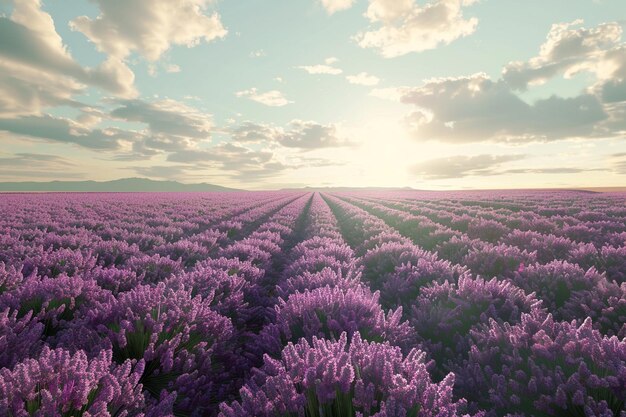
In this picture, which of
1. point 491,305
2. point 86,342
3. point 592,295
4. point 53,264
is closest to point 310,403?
point 86,342

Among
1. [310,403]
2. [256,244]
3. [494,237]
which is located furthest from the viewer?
[494,237]

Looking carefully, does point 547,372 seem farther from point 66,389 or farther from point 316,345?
point 66,389

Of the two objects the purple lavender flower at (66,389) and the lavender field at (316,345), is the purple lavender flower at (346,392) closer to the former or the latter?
the lavender field at (316,345)

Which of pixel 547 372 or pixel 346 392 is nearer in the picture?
pixel 346 392

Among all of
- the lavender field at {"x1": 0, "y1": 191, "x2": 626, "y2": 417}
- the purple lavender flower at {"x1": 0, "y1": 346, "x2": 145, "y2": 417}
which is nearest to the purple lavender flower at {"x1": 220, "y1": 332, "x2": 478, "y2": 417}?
the lavender field at {"x1": 0, "y1": 191, "x2": 626, "y2": 417}

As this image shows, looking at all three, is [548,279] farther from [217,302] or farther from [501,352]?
[217,302]

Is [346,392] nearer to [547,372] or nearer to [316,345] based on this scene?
[316,345]

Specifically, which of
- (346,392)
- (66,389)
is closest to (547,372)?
(346,392)

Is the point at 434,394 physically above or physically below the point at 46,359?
below

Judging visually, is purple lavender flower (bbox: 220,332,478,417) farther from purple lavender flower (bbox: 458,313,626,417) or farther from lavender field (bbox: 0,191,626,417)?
purple lavender flower (bbox: 458,313,626,417)

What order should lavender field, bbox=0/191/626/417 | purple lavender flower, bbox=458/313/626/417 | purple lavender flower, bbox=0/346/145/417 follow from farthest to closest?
purple lavender flower, bbox=458/313/626/417 → lavender field, bbox=0/191/626/417 → purple lavender flower, bbox=0/346/145/417

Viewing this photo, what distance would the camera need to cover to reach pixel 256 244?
9906 millimetres

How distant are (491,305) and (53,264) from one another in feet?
22.7

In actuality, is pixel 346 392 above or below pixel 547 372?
above
